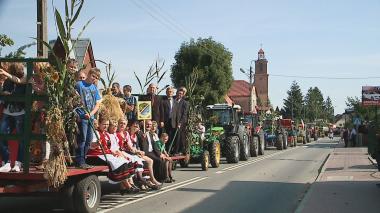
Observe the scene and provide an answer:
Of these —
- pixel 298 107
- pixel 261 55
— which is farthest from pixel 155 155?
pixel 261 55

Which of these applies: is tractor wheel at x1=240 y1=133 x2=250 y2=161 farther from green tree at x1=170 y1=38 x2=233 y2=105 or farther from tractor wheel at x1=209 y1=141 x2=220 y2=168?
green tree at x1=170 y1=38 x2=233 y2=105

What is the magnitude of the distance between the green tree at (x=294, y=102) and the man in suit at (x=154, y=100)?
100 m

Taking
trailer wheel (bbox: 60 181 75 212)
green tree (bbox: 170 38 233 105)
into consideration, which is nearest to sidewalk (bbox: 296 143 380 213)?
trailer wheel (bbox: 60 181 75 212)

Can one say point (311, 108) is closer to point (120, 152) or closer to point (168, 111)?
point (168, 111)

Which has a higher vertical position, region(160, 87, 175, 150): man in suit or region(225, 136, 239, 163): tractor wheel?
region(160, 87, 175, 150): man in suit

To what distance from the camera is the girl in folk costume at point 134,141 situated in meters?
11.2

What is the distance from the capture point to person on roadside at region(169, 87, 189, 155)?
1491 cm

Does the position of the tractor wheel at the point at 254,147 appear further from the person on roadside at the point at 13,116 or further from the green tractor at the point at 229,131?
the person on roadside at the point at 13,116

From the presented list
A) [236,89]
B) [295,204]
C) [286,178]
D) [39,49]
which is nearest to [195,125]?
[286,178]

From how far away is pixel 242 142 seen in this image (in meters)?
22.4

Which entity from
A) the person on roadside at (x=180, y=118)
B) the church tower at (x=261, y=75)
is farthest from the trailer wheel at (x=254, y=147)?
the church tower at (x=261, y=75)

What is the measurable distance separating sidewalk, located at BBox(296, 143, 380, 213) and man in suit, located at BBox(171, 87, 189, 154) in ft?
12.8

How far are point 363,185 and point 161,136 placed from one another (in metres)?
5.01

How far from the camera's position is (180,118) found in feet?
49.4
